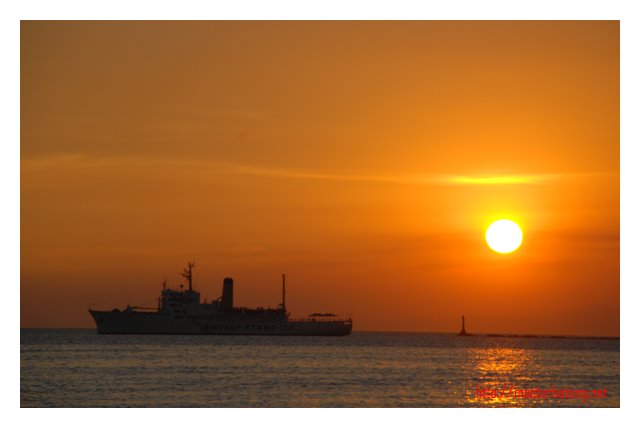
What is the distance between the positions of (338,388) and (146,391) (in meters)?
6.60

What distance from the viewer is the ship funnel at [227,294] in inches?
3745

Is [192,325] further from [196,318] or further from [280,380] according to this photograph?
[280,380]

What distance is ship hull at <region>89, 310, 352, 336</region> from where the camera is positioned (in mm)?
91625

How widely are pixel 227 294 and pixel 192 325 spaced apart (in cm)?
505

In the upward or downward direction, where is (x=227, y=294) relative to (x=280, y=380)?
upward

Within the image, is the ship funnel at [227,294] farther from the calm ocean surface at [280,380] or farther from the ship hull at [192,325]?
the calm ocean surface at [280,380]

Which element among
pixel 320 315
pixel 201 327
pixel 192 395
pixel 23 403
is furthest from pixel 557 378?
pixel 320 315

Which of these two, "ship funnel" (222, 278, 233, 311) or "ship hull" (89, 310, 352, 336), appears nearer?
"ship hull" (89, 310, 352, 336)

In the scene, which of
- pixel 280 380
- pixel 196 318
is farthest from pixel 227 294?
pixel 280 380

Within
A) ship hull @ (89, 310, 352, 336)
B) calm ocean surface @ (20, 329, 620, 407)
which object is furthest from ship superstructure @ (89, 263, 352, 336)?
calm ocean surface @ (20, 329, 620, 407)

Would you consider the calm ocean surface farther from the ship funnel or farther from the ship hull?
the ship funnel

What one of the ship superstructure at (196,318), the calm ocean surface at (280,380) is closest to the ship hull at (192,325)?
the ship superstructure at (196,318)

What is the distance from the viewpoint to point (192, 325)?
93.1 metres

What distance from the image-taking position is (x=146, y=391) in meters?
33.0
